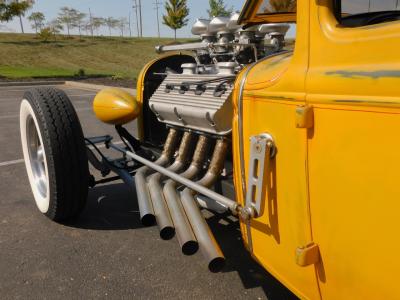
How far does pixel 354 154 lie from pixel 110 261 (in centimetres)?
198

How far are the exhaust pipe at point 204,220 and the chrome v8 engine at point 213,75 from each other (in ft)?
0.54

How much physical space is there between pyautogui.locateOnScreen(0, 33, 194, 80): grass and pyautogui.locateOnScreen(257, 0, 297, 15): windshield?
736 inches

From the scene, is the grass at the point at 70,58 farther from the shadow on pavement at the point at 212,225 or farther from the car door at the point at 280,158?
the car door at the point at 280,158

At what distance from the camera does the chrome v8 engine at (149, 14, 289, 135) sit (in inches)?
95.4

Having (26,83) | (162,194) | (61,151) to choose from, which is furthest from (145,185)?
(26,83)

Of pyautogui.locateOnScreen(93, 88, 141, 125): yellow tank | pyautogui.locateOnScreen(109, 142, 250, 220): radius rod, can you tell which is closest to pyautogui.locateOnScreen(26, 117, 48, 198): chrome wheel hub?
pyautogui.locateOnScreen(93, 88, 141, 125): yellow tank

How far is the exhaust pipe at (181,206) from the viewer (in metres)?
2.07

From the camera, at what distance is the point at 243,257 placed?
2.77 metres

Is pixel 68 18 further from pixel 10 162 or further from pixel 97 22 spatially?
pixel 10 162

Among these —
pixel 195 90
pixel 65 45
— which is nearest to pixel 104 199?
pixel 195 90

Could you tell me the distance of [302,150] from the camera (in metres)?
1.51

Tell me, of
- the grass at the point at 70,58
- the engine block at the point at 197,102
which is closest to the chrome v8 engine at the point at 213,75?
the engine block at the point at 197,102

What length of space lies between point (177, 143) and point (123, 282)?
1124mm

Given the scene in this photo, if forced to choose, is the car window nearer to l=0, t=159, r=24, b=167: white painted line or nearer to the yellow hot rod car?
the yellow hot rod car
